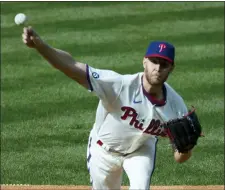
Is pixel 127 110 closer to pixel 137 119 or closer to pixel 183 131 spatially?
pixel 137 119

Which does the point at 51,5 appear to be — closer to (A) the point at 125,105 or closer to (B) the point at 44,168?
(B) the point at 44,168

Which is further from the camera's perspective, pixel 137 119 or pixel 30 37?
pixel 137 119

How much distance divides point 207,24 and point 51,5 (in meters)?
3.29

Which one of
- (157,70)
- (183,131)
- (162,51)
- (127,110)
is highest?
(162,51)

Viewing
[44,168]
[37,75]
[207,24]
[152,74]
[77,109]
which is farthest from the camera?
[207,24]

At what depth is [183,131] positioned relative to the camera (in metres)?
5.49

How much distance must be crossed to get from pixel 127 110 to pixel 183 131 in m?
0.48

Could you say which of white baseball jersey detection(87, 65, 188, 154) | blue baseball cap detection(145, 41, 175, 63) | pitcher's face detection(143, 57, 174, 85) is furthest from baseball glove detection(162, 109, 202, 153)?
blue baseball cap detection(145, 41, 175, 63)

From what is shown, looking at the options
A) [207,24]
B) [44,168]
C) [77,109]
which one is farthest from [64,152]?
[207,24]

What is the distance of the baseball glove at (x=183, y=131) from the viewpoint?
547 cm

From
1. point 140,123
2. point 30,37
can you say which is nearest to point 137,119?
point 140,123

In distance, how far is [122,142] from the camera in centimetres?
575

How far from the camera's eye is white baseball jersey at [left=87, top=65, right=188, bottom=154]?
542 cm

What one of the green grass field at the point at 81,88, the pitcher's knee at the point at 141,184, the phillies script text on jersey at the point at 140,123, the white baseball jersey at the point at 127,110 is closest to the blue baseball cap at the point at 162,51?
the white baseball jersey at the point at 127,110
